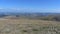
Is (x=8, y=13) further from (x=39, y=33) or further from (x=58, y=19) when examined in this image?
(x=39, y=33)

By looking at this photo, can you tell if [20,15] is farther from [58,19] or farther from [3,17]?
[58,19]

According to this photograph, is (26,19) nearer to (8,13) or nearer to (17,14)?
(17,14)

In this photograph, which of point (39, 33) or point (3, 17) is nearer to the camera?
point (39, 33)

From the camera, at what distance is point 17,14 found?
1767 cm

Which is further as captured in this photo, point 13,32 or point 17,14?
point 17,14

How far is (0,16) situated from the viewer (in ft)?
61.8

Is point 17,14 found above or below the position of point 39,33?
above

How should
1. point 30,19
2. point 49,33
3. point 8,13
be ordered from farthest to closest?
point 8,13 → point 30,19 → point 49,33

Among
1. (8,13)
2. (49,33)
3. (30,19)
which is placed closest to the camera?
(49,33)

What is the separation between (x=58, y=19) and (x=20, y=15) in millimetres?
5059

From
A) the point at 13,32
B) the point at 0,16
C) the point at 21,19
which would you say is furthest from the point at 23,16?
the point at 13,32

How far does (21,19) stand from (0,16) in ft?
11.9

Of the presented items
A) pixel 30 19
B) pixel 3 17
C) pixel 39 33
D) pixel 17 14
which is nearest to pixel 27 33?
pixel 39 33

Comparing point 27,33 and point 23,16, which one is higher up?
point 23,16
